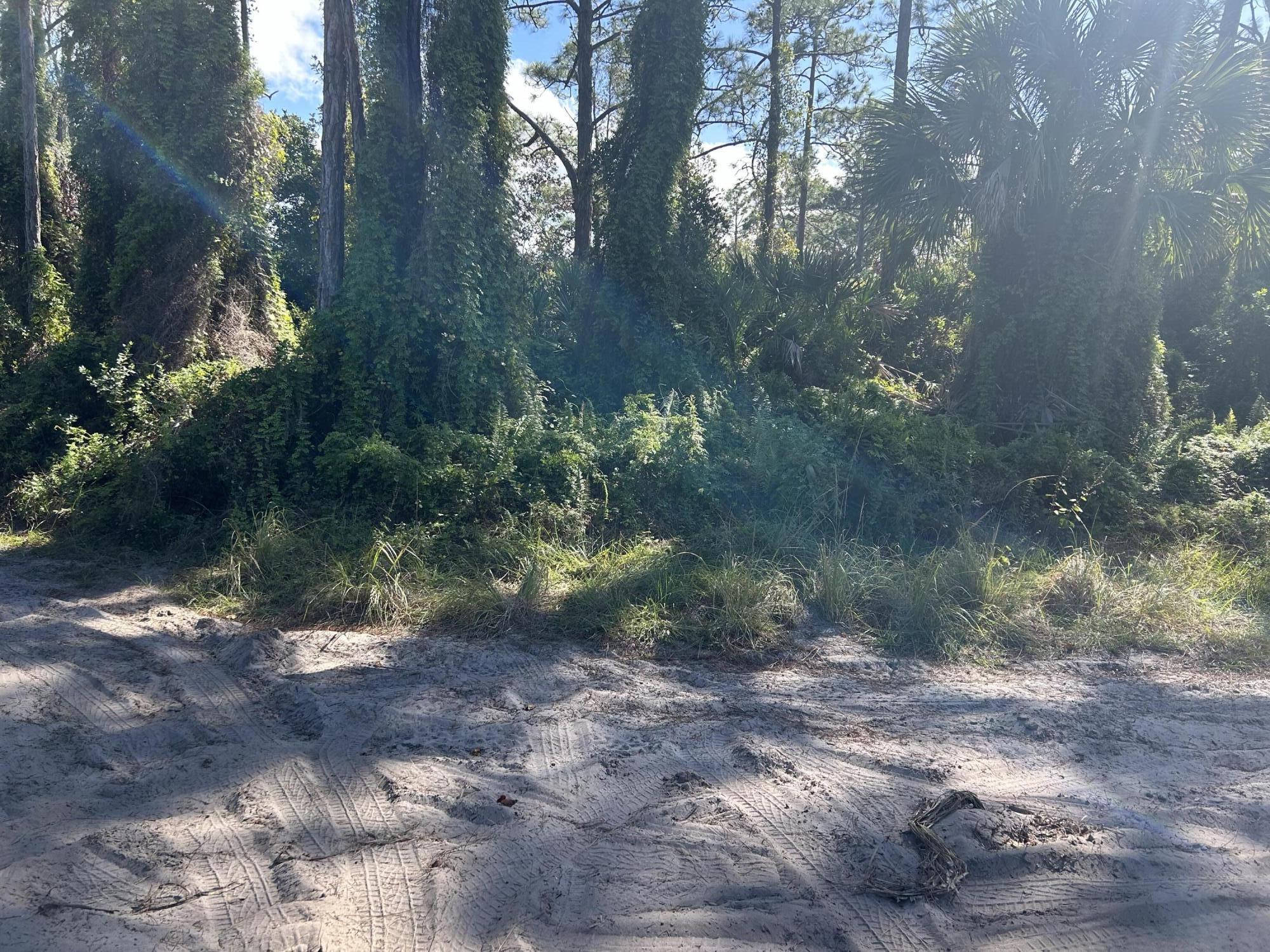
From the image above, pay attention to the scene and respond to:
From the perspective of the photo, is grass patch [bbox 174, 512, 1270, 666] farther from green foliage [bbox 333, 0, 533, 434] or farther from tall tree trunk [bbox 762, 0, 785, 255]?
tall tree trunk [bbox 762, 0, 785, 255]

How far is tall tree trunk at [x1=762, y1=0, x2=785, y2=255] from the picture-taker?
Answer: 1826 cm

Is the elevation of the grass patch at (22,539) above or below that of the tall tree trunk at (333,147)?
below

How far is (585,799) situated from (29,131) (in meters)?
15.0

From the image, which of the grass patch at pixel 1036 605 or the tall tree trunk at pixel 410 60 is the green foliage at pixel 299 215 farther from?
the grass patch at pixel 1036 605

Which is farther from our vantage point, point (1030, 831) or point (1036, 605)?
point (1036, 605)

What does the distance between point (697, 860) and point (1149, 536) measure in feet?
24.3

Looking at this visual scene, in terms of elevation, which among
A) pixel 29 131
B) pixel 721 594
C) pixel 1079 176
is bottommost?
pixel 721 594

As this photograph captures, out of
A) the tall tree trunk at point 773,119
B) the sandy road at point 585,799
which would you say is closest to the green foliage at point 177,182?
the sandy road at point 585,799

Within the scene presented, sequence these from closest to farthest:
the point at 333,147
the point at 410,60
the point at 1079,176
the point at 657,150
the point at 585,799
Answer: the point at 585,799
the point at 410,60
the point at 333,147
the point at 1079,176
the point at 657,150

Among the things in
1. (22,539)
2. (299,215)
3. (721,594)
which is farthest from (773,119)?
(22,539)

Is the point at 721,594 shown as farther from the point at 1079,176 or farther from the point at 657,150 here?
the point at 1079,176

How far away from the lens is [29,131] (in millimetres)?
14016

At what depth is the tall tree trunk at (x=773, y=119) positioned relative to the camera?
18258mm

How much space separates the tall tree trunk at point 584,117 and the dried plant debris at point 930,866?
39.5 ft
